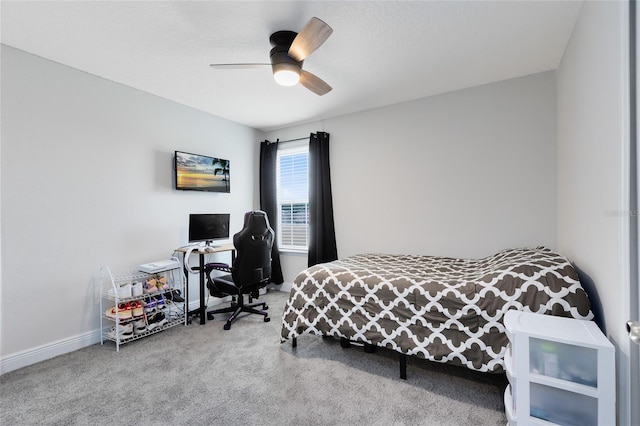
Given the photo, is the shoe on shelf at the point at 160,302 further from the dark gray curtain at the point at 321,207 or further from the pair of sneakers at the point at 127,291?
the dark gray curtain at the point at 321,207

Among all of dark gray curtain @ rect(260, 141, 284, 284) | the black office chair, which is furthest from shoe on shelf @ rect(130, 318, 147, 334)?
dark gray curtain @ rect(260, 141, 284, 284)

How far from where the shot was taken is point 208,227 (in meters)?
3.56

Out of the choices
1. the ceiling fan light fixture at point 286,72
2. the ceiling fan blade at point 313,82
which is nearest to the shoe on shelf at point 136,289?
the ceiling fan light fixture at point 286,72

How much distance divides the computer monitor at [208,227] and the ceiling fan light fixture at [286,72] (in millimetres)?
1978

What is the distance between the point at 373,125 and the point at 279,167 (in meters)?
1.64

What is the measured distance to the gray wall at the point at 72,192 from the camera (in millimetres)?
2270

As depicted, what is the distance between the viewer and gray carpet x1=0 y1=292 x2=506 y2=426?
1.68 meters

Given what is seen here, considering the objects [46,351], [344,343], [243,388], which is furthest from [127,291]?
[344,343]

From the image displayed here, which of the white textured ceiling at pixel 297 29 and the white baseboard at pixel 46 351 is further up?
the white textured ceiling at pixel 297 29

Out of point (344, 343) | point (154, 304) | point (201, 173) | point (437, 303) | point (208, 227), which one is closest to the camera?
point (437, 303)

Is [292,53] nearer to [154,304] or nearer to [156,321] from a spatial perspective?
[154,304]

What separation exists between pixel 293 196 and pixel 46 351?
10.2 ft

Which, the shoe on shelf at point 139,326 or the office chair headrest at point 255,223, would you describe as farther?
the office chair headrest at point 255,223

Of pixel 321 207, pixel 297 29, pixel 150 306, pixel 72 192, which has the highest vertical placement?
pixel 297 29
